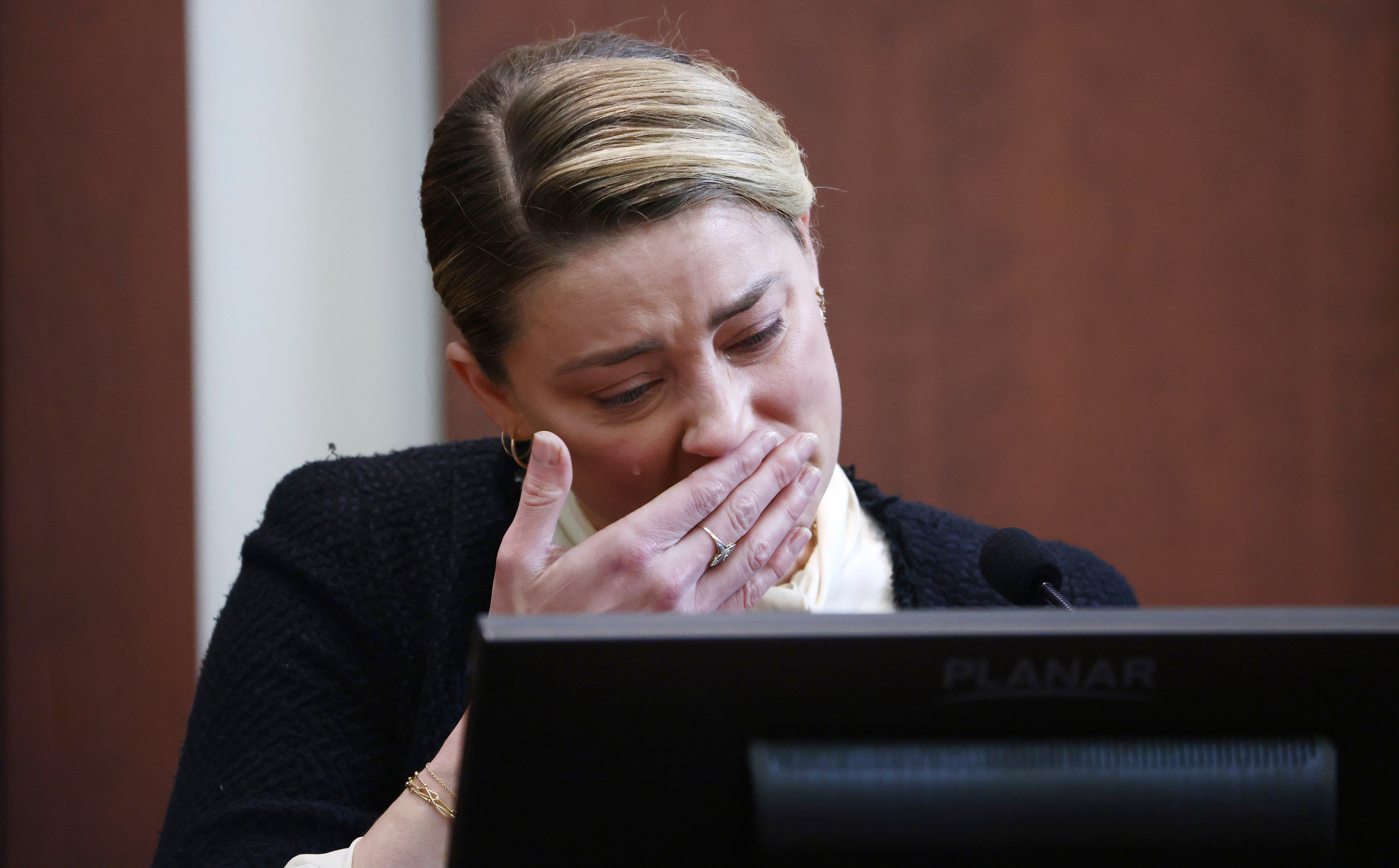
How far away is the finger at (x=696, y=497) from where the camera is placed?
0.97 meters

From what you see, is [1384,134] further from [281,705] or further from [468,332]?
[281,705]

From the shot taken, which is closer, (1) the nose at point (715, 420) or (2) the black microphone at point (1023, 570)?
(2) the black microphone at point (1023, 570)

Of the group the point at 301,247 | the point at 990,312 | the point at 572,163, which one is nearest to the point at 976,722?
the point at 572,163

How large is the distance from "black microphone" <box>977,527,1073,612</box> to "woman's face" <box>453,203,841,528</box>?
0.30m

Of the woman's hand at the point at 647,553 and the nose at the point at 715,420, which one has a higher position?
the nose at the point at 715,420

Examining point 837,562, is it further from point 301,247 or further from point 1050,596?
point 301,247

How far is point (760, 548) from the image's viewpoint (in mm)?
1023

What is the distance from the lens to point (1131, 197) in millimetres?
2002

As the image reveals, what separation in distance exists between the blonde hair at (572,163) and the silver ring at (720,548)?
0.29m

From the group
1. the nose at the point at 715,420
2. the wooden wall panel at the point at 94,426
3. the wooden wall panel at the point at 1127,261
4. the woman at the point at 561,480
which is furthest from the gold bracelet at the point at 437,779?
the wooden wall panel at the point at 1127,261

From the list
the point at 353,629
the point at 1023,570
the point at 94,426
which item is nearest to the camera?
the point at 1023,570

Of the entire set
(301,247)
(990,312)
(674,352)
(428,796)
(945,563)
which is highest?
(301,247)

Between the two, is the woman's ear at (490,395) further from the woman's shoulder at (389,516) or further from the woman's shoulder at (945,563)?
the woman's shoulder at (945,563)

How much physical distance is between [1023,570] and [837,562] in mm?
495
